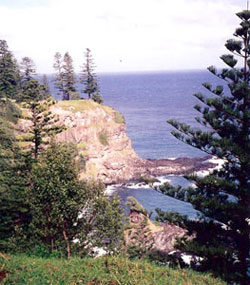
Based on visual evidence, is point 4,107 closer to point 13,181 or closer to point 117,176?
point 117,176

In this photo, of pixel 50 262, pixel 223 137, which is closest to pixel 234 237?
pixel 223 137

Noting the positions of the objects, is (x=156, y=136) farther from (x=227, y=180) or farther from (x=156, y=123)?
(x=227, y=180)

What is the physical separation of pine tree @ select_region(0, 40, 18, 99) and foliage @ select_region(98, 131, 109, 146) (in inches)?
573

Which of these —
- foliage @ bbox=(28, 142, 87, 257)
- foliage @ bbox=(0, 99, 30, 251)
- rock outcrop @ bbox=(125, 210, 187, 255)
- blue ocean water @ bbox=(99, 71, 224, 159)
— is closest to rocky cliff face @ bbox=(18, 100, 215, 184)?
blue ocean water @ bbox=(99, 71, 224, 159)

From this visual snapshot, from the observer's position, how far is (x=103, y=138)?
6116cm

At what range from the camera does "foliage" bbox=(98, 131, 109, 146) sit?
60656 mm

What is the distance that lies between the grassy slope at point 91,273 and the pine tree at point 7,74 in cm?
4940

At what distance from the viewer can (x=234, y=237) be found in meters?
14.8

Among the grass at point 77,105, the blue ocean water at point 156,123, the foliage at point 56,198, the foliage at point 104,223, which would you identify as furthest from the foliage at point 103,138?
the foliage at point 56,198

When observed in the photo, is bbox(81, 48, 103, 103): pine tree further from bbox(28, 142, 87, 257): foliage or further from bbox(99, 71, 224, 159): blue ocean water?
bbox(28, 142, 87, 257): foliage

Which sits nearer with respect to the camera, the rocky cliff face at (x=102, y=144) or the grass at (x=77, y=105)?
the rocky cliff face at (x=102, y=144)

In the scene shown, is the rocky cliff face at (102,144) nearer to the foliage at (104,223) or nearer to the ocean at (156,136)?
the ocean at (156,136)

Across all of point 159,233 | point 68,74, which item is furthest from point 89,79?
point 159,233

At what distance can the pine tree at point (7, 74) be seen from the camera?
5500cm
